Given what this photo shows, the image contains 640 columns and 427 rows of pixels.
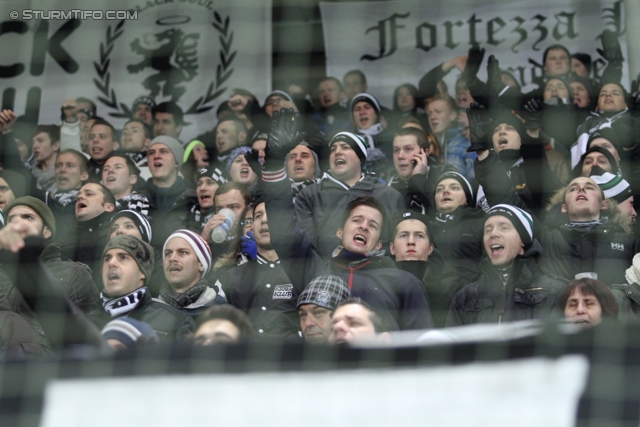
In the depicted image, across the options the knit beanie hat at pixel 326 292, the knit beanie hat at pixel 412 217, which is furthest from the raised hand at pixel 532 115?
the knit beanie hat at pixel 326 292

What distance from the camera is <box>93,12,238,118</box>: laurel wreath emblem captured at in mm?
5277

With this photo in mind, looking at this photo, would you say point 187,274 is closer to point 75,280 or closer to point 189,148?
point 75,280

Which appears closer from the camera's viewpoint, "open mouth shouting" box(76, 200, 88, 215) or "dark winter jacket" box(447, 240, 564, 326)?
"dark winter jacket" box(447, 240, 564, 326)

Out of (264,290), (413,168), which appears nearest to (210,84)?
(413,168)

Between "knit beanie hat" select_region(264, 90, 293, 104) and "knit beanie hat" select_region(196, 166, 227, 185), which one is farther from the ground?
"knit beanie hat" select_region(264, 90, 293, 104)

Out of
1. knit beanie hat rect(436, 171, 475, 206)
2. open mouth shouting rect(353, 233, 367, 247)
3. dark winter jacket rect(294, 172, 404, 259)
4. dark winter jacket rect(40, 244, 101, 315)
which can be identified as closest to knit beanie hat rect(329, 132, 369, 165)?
dark winter jacket rect(294, 172, 404, 259)

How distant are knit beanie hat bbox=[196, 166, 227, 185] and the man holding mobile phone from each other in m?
0.73

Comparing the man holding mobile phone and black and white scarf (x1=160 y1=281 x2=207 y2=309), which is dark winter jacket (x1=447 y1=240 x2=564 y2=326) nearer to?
the man holding mobile phone

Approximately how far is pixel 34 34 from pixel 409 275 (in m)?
3.15

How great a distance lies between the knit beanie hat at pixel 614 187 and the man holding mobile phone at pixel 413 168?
0.61 m

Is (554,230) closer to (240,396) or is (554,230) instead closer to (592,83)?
(592,83)

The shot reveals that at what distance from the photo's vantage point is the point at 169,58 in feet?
17.5

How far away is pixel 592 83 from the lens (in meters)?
4.73

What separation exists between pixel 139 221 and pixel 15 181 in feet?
2.86
